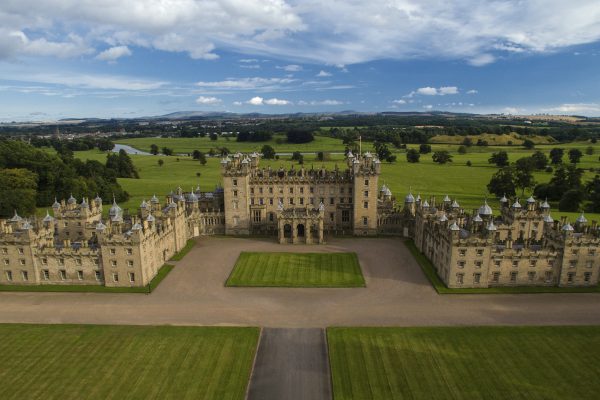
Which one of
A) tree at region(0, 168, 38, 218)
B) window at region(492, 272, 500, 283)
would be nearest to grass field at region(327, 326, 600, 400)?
window at region(492, 272, 500, 283)

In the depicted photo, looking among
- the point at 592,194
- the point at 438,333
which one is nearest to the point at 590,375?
the point at 438,333

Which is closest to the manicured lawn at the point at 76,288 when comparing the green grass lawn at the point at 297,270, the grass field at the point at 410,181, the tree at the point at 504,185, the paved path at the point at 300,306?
the paved path at the point at 300,306

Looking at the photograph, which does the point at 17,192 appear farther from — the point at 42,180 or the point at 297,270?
the point at 297,270

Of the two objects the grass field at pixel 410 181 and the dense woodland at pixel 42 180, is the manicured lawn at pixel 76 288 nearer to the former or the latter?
the dense woodland at pixel 42 180

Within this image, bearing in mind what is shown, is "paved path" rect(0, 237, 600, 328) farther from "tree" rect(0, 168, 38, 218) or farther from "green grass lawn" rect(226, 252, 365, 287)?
"tree" rect(0, 168, 38, 218)

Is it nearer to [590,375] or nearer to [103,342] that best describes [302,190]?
[103,342]

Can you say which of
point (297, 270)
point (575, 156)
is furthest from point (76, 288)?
point (575, 156)
